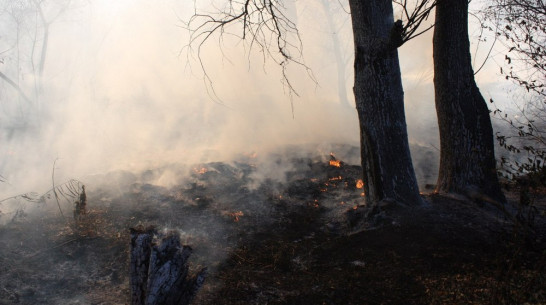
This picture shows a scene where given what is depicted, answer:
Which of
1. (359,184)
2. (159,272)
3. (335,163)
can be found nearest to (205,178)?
(335,163)

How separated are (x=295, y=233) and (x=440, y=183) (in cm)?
258

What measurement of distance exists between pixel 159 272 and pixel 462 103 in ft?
16.4

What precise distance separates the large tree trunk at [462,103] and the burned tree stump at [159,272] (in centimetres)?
456

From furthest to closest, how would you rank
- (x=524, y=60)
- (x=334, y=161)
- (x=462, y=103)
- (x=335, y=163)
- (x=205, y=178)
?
(x=334, y=161)
(x=335, y=163)
(x=205, y=178)
(x=524, y=60)
(x=462, y=103)

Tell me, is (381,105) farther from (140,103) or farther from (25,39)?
(25,39)

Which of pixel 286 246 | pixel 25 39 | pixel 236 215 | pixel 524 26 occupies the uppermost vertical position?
pixel 25 39

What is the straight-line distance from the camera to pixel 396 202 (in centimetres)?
546

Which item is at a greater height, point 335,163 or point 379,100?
point 379,100

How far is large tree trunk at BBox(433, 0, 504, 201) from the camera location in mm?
5648

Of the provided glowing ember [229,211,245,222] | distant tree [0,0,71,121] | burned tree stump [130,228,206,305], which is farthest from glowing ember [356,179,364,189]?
distant tree [0,0,71,121]

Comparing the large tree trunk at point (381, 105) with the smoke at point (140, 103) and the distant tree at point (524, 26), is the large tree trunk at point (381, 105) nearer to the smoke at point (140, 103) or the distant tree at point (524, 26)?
the distant tree at point (524, 26)

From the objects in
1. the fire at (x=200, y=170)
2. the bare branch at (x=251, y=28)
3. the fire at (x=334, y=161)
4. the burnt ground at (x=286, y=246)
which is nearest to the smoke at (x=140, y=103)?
the bare branch at (x=251, y=28)

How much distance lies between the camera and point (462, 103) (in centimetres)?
571

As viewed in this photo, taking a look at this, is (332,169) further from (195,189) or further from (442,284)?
(442,284)
